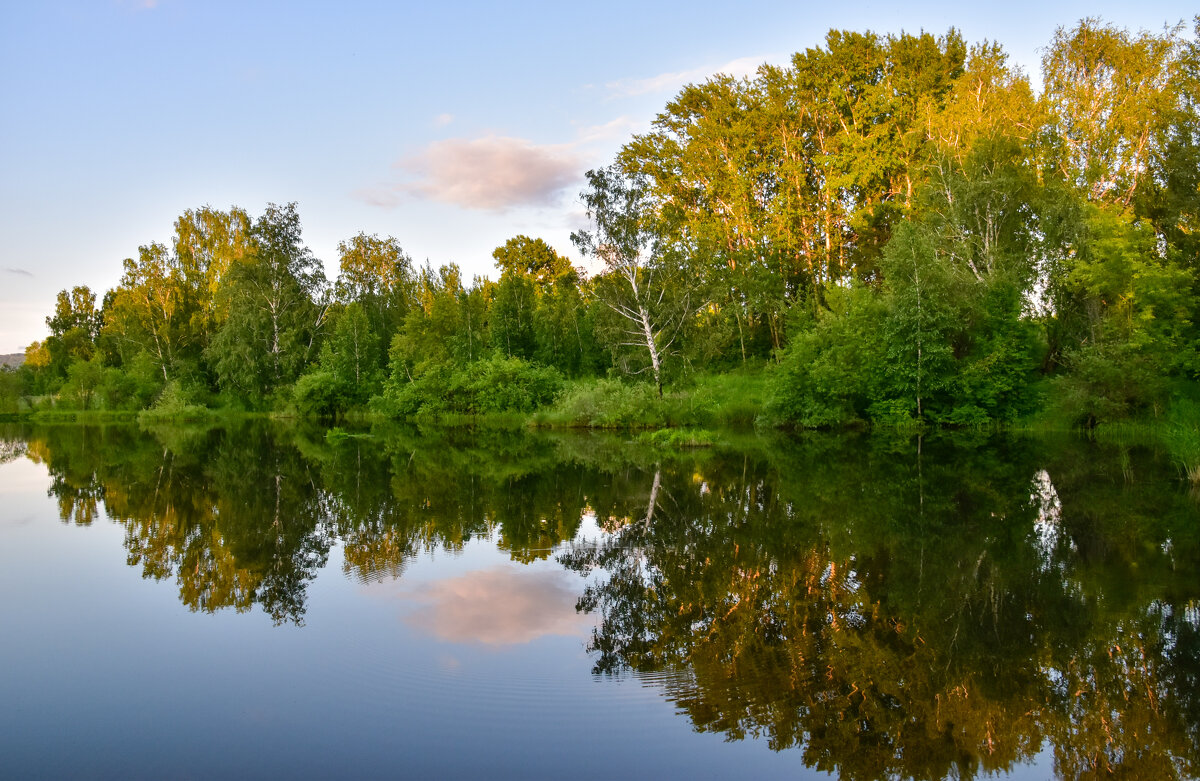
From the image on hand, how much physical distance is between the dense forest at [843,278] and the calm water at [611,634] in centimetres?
1414


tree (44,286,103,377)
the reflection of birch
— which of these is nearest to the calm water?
the reflection of birch

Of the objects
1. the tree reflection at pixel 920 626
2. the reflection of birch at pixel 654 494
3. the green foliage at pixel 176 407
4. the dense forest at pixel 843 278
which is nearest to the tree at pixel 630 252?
the dense forest at pixel 843 278

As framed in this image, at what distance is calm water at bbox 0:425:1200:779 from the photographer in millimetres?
4281

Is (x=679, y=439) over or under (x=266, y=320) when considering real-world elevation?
under

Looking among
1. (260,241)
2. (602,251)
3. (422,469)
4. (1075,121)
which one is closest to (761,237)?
(602,251)

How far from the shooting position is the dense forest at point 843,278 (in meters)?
25.6

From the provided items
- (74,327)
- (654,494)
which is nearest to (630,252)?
(654,494)

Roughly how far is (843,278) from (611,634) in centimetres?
3191

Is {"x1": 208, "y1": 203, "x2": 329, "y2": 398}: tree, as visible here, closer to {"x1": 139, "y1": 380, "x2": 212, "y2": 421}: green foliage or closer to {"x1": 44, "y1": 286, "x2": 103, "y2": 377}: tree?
{"x1": 139, "y1": 380, "x2": 212, "y2": 421}: green foliage

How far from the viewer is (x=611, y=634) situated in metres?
6.18

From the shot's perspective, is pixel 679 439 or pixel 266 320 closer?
pixel 679 439

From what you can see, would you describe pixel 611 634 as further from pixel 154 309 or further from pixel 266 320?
pixel 154 309

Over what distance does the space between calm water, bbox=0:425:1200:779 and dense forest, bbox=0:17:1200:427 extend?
14.1 metres

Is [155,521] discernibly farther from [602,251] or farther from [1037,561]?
[602,251]
